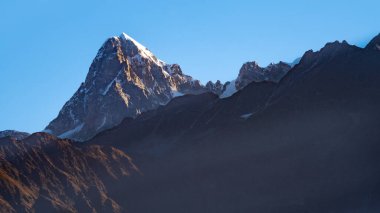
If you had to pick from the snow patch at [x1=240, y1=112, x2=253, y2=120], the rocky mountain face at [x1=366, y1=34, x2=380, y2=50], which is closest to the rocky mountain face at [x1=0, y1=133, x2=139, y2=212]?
the snow patch at [x1=240, y1=112, x2=253, y2=120]

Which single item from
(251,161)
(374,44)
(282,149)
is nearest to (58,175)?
(251,161)

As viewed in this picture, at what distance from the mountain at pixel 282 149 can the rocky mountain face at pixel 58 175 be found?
449cm

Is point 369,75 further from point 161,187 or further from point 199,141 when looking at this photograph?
point 161,187

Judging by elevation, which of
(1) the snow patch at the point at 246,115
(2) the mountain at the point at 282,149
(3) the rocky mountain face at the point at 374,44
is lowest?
(2) the mountain at the point at 282,149

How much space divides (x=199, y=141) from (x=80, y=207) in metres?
39.4

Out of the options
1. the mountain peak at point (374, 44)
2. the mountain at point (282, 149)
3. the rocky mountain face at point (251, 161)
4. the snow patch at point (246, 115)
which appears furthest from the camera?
the mountain peak at point (374, 44)

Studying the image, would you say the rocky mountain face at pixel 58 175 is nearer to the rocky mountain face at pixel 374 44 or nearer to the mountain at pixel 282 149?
the mountain at pixel 282 149

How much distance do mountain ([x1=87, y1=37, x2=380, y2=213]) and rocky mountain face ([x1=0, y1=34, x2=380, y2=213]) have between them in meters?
0.21

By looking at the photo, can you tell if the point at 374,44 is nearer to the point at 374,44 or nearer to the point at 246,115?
the point at 374,44

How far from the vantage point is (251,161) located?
158m

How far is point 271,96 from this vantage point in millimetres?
180500

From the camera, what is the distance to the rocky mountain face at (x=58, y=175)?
137 metres

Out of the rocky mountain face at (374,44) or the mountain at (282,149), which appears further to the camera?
the rocky mountain face at (374,44)

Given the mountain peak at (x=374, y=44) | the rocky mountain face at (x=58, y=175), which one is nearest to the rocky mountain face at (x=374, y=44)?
the mountain peak at (x=374, y=44)
